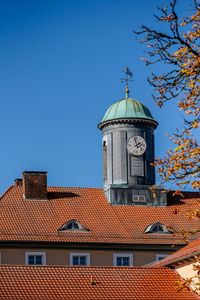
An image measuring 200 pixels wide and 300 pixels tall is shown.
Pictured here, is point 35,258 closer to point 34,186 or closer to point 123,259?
point 123,259

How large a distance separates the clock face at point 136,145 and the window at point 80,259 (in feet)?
30.1

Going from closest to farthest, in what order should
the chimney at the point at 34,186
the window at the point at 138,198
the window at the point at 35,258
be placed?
1. the window at the point at 35,258
2. the chimney at the point at 34,186
3. the window at the point at 138,198

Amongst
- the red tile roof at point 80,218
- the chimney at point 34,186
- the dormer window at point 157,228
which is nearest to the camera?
the red tile roof at point 80,218

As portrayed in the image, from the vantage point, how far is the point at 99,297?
34812 millimetres

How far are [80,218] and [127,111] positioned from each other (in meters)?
8.96

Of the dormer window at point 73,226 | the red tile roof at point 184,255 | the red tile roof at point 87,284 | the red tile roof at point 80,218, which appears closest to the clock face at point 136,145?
the red tile roof at point 80,218

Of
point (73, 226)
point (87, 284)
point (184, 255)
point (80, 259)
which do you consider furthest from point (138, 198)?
point (87, 284)

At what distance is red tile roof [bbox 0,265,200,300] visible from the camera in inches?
1356

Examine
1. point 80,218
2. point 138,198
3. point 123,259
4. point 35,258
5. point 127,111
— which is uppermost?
point 127,111

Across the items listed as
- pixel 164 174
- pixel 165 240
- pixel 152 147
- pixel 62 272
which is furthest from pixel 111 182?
pixel 164 174

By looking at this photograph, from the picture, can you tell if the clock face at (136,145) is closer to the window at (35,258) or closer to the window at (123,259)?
the window at (123,259)

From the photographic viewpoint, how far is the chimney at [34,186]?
53250 millimetres

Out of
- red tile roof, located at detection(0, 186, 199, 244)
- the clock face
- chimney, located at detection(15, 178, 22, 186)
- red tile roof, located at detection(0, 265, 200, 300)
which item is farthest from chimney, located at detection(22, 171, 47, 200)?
red tile roof, located at detection(0, 265, 200, 300)

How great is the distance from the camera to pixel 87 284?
118 ft
